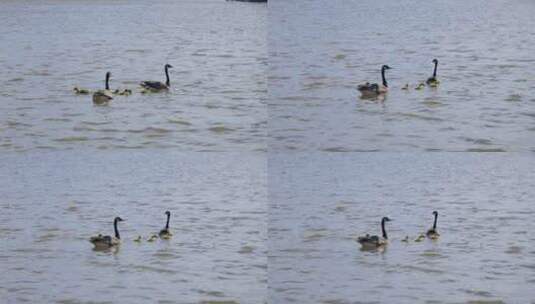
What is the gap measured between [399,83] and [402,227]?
382 centimetres

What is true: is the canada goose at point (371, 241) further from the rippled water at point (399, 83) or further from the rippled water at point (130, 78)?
the rippled water at point (130, 78)

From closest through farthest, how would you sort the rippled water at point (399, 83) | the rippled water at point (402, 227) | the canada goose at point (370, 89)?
the rippled water at point (402, 227)
the rippled water at point (399, 83)
the canada goose at point (370, 89)

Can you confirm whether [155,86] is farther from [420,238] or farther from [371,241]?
[371,241]

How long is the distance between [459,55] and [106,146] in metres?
9.65

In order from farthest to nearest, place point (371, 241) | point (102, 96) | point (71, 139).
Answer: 1. point (102, 96)
2. point (71, 139)
3. point (371, 241)

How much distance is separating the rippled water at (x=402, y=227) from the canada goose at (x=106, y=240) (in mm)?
1279

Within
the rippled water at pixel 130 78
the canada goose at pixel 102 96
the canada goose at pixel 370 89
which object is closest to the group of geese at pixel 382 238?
the rippled water at pixel 130 78

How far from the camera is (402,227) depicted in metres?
13.5

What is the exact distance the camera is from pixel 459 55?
21.5 meters

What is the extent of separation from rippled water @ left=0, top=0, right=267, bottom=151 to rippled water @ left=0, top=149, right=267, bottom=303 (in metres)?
0.26

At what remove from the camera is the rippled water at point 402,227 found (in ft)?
34.2

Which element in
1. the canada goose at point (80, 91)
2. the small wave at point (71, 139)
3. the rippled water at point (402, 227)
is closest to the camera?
the rippled water at point (402, 227)

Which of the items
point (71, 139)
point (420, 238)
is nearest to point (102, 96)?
point (71, 139)

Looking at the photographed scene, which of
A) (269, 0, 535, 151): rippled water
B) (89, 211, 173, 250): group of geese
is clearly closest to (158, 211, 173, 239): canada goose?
(89, 211, 173, 250): group of geese
